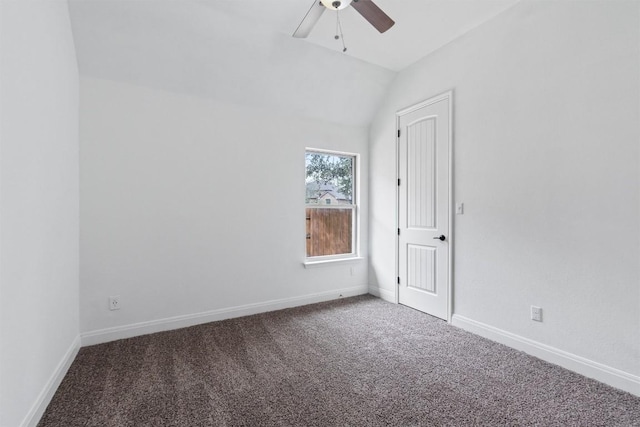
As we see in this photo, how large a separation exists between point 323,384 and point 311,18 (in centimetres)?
259

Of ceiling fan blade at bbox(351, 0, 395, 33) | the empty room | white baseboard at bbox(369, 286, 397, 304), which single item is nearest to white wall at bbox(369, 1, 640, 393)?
the empty room

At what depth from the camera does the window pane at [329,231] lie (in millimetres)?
3850

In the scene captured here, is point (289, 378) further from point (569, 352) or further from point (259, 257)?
point (569, 352)

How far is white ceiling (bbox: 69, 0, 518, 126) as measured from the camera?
240cm

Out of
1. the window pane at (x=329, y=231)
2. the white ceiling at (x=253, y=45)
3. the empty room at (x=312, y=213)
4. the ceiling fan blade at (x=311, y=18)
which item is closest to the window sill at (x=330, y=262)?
the empty room at (x=312, y=213)

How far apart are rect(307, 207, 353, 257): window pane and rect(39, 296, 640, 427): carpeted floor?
1262 mm

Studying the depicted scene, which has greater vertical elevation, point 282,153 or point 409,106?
point 409,106

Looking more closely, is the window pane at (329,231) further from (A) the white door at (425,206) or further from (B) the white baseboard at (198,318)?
(A) the white door at (425,206)

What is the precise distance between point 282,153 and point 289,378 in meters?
2.40

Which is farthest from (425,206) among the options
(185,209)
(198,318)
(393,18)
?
(198,318)

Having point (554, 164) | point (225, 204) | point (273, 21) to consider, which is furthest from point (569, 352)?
point (273, 21)

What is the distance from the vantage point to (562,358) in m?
2.21

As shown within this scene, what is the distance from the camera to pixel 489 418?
1673 millimetres

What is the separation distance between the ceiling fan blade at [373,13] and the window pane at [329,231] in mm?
2241
